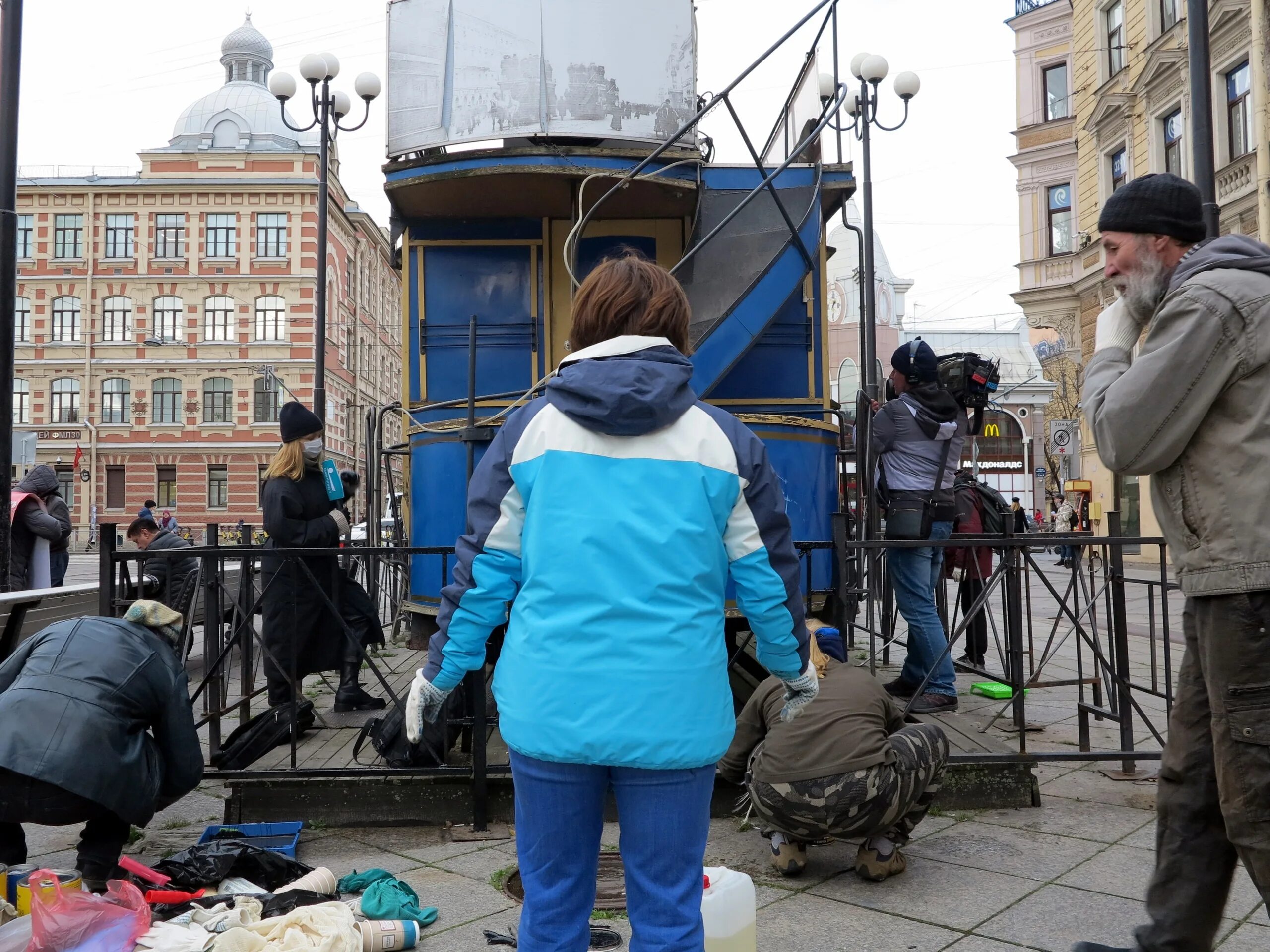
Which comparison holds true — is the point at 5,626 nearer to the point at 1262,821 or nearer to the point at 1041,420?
the point at 1262,821

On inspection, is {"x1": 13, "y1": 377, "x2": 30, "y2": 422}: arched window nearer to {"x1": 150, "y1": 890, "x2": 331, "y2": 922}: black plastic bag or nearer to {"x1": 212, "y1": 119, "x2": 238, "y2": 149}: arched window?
{"x1": 212, "y1": 119, "x2": 238, "y2": 149}: arched window

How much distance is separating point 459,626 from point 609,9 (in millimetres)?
5677

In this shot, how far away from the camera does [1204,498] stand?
258 cm

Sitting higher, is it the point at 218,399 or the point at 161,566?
the point at 218,399

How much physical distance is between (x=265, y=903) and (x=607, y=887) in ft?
4.05

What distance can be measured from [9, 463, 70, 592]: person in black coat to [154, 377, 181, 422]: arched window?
1845 inches

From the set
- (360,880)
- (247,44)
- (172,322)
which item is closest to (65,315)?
(172,322)

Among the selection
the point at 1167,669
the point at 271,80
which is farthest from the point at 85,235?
the point at 1167,669

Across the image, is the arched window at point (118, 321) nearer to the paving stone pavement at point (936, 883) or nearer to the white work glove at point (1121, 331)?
the paving stone pavement at point (936, 883)

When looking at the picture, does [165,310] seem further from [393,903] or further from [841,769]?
[841,769]

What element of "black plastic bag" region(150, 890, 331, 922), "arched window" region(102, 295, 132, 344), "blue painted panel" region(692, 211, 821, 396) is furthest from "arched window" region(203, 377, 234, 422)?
"black plastic bag" region(150, 890, 331, 922)

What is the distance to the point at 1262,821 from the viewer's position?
2479mm

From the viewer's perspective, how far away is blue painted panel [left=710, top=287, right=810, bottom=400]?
7.71 m

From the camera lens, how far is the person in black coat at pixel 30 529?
9000 mm
